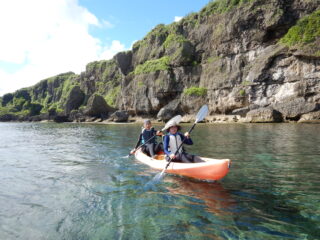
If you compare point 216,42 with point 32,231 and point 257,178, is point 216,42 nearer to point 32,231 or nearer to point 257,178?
point 257,178

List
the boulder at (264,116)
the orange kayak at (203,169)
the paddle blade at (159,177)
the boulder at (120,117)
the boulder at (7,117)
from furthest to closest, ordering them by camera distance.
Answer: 1. the boulder at (7,117)
2. the boulder at (120,117)
3. the boulder at (264,116)
4. the paddle blade at (159,177)
5. the orange kayak at (203,169)

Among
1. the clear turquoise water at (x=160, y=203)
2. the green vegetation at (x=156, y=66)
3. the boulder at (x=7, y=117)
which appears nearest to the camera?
the clear turquoise water at (x=160, y=203)

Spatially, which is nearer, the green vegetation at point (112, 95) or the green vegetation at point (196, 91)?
the green vegetation at point (196, 91)

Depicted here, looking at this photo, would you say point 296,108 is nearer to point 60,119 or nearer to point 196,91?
point 196,91

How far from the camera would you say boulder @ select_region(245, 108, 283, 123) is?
30.3m

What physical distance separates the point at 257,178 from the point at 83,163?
6832 millimetres

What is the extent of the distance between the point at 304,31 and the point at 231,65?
11.1 metres

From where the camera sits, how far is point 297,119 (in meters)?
29.6

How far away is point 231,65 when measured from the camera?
41125mm

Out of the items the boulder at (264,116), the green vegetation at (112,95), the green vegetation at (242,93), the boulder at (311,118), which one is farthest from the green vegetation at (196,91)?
the green vegetation at (112,95)

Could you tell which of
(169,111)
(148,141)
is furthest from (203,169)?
(169,111)

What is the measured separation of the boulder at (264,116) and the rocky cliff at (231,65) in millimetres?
115

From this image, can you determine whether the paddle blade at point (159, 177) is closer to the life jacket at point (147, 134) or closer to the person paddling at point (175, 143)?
the person paddling at point (175, 143)

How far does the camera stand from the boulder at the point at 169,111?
4428 cm
